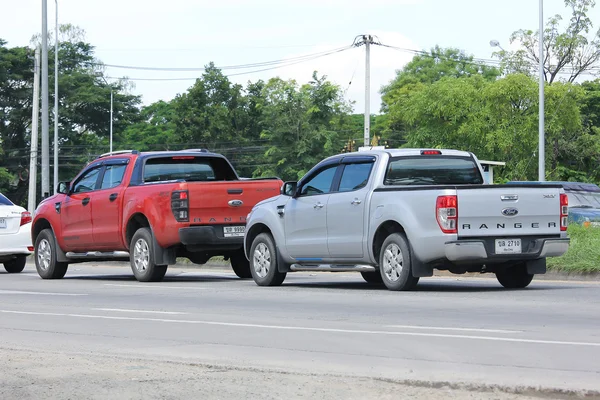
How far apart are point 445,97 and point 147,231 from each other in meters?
50.5

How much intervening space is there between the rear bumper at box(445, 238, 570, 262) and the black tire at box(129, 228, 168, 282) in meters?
5.55

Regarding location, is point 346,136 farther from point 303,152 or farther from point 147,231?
point 147,231

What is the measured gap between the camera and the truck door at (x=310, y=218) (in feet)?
51.8

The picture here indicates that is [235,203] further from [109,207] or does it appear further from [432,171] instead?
[432,171]

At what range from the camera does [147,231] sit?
1775cm

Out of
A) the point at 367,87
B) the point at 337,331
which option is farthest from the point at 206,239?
A: the point at 367,87

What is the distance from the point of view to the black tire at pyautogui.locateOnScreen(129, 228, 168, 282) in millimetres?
17703

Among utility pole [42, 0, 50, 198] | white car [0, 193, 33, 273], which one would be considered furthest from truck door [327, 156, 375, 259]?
utility pole [42, 0, 50, 198]

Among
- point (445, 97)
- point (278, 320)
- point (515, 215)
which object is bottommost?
point (278, 320)

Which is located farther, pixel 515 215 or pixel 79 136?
pixel 79 136

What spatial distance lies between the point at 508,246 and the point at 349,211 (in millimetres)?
2229

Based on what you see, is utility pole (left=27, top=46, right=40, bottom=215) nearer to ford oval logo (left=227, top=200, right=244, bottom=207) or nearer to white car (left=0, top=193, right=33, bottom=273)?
white car (left=0, top=193, right=33, bottom=273)

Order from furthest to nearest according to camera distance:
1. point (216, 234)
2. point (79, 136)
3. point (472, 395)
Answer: point (79, 136), point (216, 234), point (472, 395)

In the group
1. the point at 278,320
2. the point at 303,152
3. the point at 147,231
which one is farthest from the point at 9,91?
the point at 278,320
